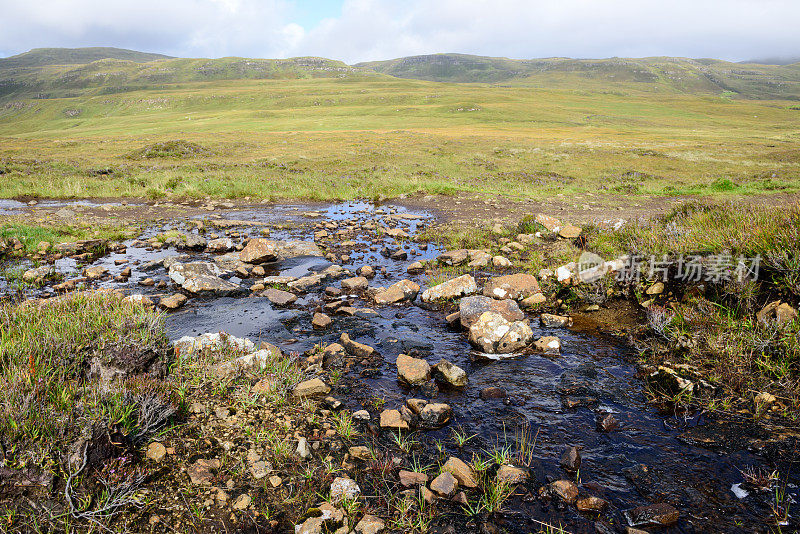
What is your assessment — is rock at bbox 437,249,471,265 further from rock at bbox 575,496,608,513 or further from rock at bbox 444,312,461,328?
rock at bbox 575,496,608,513

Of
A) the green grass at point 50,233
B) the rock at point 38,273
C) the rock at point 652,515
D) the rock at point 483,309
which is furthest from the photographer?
the green grass at point 50,233

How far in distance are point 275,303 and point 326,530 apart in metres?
6.61

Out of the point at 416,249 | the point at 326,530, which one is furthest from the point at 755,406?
the point at 416,249

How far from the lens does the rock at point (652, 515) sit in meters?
3.86

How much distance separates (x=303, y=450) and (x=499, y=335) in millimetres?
4157

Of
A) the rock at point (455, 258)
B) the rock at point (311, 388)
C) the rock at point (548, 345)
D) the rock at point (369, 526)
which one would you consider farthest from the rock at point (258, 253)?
the rock at point (369, 526)

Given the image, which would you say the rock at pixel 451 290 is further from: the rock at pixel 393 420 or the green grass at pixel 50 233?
the green grass at pixel 50 233

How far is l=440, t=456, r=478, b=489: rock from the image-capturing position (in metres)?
4.34

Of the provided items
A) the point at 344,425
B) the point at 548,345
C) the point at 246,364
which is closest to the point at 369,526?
the point at 344,425

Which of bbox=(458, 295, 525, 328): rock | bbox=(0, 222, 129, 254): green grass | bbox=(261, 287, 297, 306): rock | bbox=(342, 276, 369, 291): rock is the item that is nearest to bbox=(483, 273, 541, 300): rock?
bbox=(458, 295, 525, 328): rock

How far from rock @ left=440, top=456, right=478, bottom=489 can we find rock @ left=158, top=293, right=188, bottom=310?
7.64m

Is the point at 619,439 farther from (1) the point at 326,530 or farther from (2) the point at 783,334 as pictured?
(1) the point at 326,530

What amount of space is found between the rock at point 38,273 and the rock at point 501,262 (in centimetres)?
1285

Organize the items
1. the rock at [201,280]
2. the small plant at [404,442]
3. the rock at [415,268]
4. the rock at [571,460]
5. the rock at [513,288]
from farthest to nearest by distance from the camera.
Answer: the rock at [415,268] < the rock at [201,280] < the rock at [513,288] < the small plant at [404,442] < the rock at [571,460]
